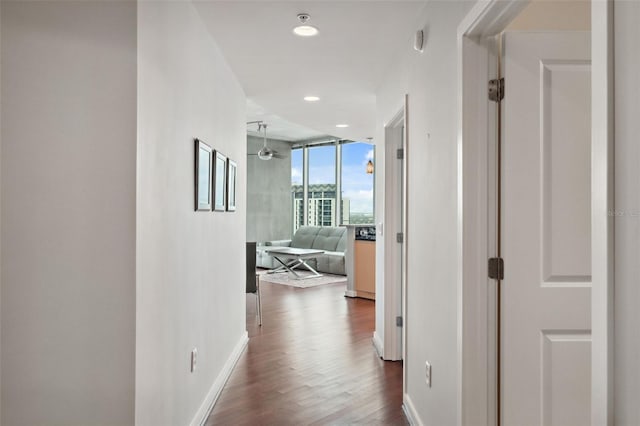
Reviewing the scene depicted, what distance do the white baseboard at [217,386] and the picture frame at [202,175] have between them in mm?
1156

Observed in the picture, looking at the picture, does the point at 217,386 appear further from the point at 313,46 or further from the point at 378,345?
the point at 313,46

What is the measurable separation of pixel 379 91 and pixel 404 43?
3.88 feet

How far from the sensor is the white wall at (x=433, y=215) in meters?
2.06

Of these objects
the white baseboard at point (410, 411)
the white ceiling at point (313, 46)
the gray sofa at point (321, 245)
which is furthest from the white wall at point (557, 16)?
the gray sofa at point (321, 245)

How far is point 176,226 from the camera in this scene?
2.23 m

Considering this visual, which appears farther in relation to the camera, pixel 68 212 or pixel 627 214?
pixel 68 212

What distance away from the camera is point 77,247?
1.67 m

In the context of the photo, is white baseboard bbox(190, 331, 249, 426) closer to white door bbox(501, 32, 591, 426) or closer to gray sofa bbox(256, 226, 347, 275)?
white door bbox(501, 32, 591, 426)

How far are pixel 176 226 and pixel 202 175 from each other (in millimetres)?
555

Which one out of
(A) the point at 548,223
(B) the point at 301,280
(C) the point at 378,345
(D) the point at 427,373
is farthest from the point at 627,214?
(B) the point at 301,280

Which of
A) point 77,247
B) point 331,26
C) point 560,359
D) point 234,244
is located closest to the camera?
point 77,247

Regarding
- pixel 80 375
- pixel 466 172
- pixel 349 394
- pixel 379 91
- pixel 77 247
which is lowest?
pixel 349 394

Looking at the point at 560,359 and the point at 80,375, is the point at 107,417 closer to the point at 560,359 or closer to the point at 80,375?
the point at 80,375

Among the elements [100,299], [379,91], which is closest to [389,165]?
[379,91]
